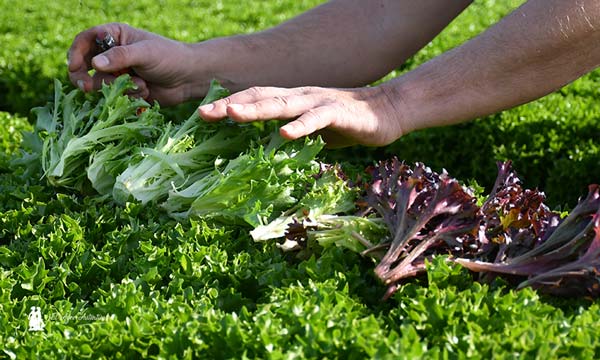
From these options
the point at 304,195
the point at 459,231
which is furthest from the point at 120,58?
the point at 459,231

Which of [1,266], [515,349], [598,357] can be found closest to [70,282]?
[1,266]

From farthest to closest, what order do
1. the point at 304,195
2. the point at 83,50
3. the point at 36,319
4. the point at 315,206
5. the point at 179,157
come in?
1. the point at 83,50
2. the point at 179,157
3. the point at 304,195
4. the point at 315,206
5. the point at 36,319

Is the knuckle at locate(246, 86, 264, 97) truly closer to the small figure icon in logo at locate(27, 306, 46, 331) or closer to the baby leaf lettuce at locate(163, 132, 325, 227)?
the baby leaf lettuce at locate(163, 132, 325, 227)

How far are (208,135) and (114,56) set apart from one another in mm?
784

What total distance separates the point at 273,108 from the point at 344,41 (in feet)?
5.26

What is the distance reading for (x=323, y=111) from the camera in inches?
130

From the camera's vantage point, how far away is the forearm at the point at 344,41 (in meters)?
4.60

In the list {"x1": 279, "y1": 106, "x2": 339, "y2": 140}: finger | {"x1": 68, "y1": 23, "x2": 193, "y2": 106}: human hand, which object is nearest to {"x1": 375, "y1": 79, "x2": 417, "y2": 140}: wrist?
{"x1": 279, "y1": 106, "x2": 339, "y2": 140}: finger

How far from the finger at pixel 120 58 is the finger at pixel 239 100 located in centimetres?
84

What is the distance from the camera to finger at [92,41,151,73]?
13.3 feet

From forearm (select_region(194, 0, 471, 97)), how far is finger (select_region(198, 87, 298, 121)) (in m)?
1.13

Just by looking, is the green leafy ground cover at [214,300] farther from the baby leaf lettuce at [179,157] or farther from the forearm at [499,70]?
the forearm at [499,70]

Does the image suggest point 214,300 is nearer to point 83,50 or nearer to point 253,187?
point 253,187

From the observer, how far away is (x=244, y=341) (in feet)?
7.56
